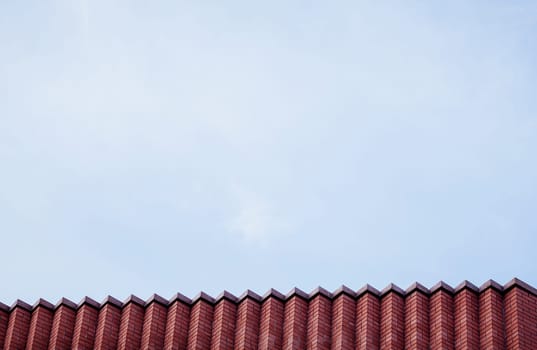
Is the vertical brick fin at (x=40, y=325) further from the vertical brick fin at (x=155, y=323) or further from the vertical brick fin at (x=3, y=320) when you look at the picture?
the vertical brick fin at (x=155, y=323)

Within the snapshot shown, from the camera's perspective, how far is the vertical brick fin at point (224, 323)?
20.1 m

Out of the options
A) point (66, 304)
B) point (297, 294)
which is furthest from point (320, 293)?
point (66, 304)

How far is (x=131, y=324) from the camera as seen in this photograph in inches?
818

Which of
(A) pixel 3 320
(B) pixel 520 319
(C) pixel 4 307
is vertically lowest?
(B) pixel 520 319

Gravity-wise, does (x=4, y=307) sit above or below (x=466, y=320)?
above

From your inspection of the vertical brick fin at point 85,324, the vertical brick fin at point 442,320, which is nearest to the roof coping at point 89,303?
the vertical brick fin at point 85,324

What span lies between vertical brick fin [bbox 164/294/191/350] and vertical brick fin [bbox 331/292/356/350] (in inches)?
103

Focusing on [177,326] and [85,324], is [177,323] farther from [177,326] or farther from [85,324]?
[85,324]

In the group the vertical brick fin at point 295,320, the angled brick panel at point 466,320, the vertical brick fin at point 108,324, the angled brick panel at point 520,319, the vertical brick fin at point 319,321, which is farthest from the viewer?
the vertical brick fin at point 108,324

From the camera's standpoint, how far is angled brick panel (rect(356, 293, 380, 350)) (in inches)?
768

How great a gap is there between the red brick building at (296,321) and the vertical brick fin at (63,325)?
0.9 inches

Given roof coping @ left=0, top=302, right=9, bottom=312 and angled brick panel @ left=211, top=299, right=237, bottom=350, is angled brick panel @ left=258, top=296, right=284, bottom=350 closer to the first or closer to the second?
angled brick panel @ left=211, top=299, right=237, bottom=350

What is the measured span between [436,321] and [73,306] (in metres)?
6.56

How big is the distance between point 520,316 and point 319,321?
131 inches
